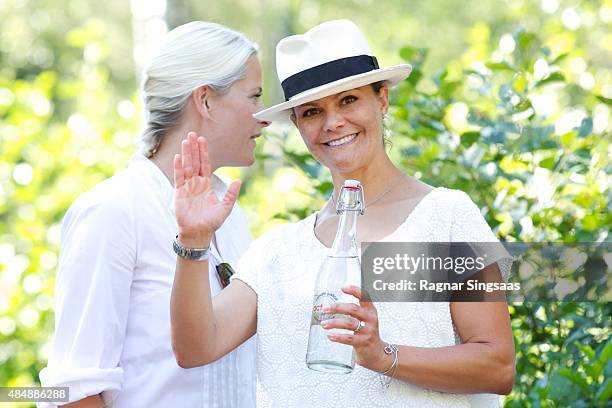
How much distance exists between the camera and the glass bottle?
2.60 meters

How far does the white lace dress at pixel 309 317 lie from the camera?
8.48 feet

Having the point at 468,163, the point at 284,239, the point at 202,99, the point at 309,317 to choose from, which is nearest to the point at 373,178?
the point at 284,239

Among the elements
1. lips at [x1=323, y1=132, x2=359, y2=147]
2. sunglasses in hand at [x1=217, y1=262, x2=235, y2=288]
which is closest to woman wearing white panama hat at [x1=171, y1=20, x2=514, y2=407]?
lips at [x1=323, y1=132, x2=359, y2=147]

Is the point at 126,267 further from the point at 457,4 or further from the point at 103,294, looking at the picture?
the point at 457,4

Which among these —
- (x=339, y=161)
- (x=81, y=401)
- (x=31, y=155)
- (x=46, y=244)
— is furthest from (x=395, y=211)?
(x=31, y=155)

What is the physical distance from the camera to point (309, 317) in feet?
8.88

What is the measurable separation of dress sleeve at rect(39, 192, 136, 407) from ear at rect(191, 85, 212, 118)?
0.50 meters

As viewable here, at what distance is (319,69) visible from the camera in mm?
2840

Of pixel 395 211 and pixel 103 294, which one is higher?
pixel 395 211

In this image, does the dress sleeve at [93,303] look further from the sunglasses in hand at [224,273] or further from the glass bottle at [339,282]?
the glass bottle at [339,282]

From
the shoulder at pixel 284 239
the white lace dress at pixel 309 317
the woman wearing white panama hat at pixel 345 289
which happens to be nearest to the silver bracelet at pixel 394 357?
the woman wearing white panama hat at pixel 345 289

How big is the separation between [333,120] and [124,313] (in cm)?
88

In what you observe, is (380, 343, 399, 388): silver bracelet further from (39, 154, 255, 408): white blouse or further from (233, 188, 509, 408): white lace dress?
(39, 154, 255, 408): white blouse

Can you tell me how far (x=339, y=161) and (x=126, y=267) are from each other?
75cm
